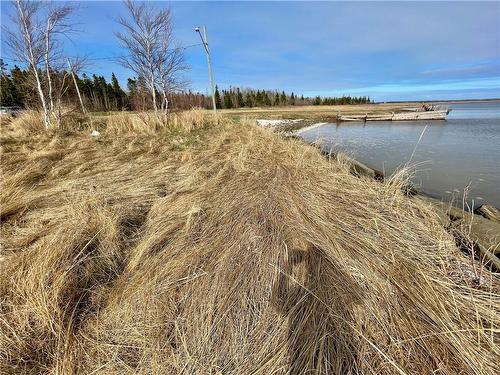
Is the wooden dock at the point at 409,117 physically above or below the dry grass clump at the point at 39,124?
below

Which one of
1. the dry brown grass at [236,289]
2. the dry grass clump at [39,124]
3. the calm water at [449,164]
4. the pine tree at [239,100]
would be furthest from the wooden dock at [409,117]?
the pine tree at [239,100]

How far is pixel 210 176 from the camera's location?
4.36 meters

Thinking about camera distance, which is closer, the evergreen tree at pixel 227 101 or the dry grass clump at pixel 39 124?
the dry grass clump at pixel 39 124

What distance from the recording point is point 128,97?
37.3 meters

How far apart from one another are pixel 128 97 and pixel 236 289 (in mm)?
42055

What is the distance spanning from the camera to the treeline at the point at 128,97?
15461mm

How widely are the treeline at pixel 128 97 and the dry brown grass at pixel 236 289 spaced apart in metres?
11.7

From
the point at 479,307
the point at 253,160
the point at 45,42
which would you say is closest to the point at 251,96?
the point at 45,42

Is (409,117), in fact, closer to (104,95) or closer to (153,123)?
(153,123)

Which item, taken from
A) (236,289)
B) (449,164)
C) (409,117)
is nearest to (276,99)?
(409,117)

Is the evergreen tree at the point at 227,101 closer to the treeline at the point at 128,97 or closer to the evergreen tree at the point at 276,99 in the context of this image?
the treeline at the point at 128,97

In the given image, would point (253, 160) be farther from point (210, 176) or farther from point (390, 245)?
point (390, 245)

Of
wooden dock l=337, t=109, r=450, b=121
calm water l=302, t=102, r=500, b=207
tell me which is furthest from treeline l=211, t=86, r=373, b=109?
calm water l=302, t=102, r=500, b=207

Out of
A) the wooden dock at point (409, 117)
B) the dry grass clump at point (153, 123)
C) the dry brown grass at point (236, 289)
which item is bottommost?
the wooden dock at point (409, 117)
